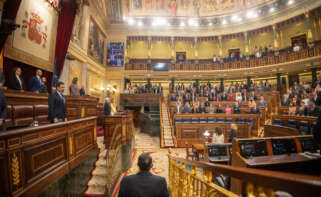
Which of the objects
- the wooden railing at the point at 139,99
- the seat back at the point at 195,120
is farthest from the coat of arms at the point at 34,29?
the wooden railing at the point at 139,99

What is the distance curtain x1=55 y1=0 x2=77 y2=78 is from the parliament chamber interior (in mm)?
44

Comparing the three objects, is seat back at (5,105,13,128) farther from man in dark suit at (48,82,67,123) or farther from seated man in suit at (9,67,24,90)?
man in dark suit at (48,82,67,123)

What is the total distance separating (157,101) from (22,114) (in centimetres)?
958

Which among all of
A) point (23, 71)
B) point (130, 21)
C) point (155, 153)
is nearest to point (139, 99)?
point (155, 153)

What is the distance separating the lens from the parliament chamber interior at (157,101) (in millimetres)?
2031

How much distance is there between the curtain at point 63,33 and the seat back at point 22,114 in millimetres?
3107

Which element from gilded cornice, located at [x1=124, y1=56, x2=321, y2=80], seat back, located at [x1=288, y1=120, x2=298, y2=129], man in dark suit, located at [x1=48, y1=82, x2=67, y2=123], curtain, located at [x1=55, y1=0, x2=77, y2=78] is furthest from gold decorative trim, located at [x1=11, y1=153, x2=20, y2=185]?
gilded cornice, located at [x1=124, y1=56, x2=321, y2=80]

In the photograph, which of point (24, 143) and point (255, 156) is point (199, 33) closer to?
point (255, 156)

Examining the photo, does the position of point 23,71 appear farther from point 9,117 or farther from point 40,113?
point 9,117

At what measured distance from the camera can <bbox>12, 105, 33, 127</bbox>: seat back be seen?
12.1ft

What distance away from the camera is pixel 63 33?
677 centimetres

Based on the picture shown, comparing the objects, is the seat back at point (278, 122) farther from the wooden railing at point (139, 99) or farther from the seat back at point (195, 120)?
the wooden railing at point (139, 99)

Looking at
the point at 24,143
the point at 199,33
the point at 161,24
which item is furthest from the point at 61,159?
the point at 199,33

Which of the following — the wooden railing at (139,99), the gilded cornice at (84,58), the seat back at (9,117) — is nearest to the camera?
the seat back at (9,117)
